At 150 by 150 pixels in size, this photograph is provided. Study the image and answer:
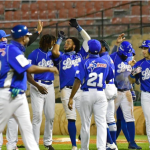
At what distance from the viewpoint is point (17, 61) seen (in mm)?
5695

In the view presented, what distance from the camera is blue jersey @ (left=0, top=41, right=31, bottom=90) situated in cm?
570

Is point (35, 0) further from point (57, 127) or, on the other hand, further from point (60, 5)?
point (57, 127)

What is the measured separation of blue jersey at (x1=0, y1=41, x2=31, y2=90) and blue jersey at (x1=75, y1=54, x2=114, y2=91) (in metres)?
1.57

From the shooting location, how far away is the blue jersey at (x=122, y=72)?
9016mm

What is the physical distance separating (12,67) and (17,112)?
23.3 inches

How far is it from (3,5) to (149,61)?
14.2 meters

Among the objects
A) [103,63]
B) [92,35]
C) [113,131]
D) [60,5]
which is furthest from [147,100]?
[60,5]

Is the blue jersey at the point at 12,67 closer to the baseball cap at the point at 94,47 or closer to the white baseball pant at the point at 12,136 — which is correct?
the baseball cap at the point at 94,47

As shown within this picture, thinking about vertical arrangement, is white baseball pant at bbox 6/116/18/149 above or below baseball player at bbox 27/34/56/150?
below

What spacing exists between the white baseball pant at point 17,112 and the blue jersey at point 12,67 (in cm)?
12

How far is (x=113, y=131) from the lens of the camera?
8.54 metres

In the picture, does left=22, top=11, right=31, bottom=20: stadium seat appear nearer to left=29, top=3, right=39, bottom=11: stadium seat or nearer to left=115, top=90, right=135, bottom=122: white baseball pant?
left=29, top=3, right=39, bottom=11: stadium seat

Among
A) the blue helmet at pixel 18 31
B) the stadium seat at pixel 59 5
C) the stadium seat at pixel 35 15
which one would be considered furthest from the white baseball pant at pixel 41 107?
the stadium seat at pixel 59 5

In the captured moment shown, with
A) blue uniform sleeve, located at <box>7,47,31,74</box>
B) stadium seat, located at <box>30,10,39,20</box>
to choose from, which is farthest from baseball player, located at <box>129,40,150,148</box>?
stadium seat, located at <box>30,10,39,20</box>
